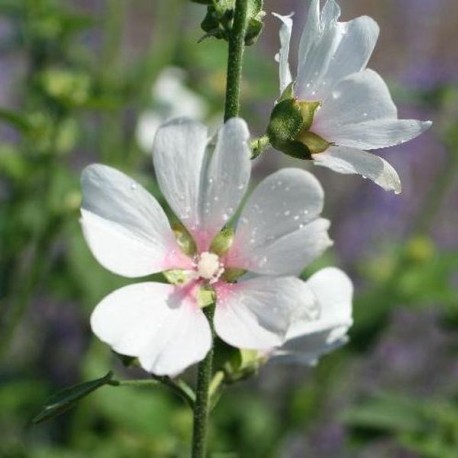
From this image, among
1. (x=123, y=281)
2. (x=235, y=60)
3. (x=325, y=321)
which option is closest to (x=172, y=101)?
(x=123, y=281)

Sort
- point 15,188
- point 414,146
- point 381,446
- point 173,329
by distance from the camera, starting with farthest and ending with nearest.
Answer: point 414,146 → point 381,446 → point 15,188 → point 173,329

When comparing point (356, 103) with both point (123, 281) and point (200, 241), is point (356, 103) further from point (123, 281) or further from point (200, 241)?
point (123, 281)

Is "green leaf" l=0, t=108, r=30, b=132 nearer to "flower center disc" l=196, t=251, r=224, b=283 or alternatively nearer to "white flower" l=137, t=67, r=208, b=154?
"flower center disc" l=196, t=251, r=224, b=283

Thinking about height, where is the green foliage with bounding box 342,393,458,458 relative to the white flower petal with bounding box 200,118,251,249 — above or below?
below

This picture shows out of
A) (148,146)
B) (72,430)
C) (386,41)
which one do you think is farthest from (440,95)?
(386,41)

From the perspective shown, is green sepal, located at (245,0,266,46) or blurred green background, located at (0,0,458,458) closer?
green sepal, located at (245,0,266,46)

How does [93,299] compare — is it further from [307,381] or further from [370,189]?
[370,189]

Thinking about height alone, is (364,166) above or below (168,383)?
above

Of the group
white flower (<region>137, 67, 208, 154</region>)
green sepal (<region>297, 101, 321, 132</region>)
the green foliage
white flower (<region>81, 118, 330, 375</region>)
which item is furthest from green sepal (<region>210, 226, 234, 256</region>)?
white flower (<region>137, 67, 208, 154</region>)
